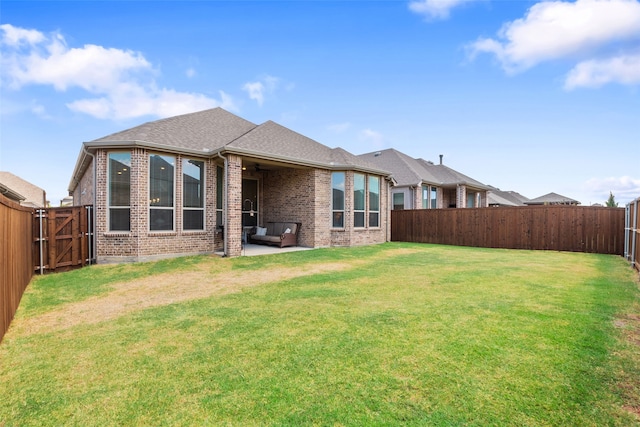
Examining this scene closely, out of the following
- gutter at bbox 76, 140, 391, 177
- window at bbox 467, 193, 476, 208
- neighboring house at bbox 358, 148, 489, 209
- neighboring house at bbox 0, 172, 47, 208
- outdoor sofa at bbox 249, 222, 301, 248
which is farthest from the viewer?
neighboring house at bbox 0, 172, 47, 208

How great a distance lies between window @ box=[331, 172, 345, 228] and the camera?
13.2 meters

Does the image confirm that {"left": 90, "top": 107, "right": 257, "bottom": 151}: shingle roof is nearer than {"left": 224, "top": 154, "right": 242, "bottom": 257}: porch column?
Yes

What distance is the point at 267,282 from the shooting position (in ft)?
21.6

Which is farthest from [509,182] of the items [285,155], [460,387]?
[460,387]

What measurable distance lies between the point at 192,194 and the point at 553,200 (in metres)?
44.9

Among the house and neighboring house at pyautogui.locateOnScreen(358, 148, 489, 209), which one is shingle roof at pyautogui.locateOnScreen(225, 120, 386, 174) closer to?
the house

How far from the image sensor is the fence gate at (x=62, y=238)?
759 cm

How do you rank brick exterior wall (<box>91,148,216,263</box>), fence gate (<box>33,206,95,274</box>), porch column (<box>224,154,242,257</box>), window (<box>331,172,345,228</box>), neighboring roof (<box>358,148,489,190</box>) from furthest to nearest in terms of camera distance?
1. neighboring roof (<box>358,148,489,190</box>)
2. window (<box>331,172,345,228</box>)
3. porch column (<box>224,154,242,257</box>)
4. brick exterior wall (<box>91,148,216,263</box>)
5. fence gate (<box>33,206,95,274</box>)

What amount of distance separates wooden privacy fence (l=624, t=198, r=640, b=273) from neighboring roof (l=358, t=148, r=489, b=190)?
1082cm

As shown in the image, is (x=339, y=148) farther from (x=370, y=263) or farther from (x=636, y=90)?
(x=636, y=90)

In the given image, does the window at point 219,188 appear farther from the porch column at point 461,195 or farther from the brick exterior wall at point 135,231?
the porch column at point 461,195

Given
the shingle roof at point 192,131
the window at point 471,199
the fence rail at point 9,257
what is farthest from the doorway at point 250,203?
the window at point 471,199

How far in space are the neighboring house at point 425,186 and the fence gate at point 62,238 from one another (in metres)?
16.2

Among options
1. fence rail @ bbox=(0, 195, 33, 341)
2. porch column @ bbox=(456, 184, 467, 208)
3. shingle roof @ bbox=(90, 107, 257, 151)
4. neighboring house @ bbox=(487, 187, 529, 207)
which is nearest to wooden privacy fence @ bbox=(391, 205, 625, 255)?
porch column @ bbox=(456, 184, 467, 208)
